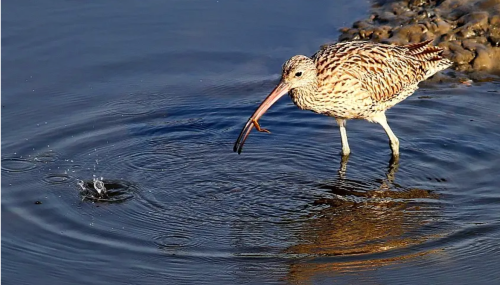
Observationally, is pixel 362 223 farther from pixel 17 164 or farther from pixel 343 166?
pixel 17 164

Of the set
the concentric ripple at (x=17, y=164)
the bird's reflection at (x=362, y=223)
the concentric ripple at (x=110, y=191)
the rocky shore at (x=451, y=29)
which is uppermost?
the rocky shore at (x=451, y=29)

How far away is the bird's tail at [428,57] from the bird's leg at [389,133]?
888 mm

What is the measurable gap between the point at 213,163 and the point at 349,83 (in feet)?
4.86

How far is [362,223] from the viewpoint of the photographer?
825 cm

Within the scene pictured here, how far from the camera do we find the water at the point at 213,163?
7.51 meters

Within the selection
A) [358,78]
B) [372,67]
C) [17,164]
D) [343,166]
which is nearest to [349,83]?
[358,78]

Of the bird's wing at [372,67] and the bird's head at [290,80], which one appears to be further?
the bird's wing at [372,67]

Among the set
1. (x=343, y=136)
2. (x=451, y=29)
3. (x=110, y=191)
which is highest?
(x=451, y=29)

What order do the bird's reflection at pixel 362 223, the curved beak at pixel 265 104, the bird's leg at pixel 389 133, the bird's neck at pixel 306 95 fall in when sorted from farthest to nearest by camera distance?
the bird's leg at pixel 389 133, the bird's neck at pixel 306 95, the curved beak at pixel 265 104, the bird's reflection at pixel 362 223

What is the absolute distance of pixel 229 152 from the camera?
9820 mm

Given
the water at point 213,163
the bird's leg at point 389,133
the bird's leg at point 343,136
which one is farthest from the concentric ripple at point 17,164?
the bird's leg at point 389,133

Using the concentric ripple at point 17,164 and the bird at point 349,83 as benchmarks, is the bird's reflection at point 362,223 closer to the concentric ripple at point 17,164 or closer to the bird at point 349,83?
the bird at point 349,83

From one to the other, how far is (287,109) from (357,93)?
142cm

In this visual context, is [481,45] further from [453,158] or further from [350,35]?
[453,158]
